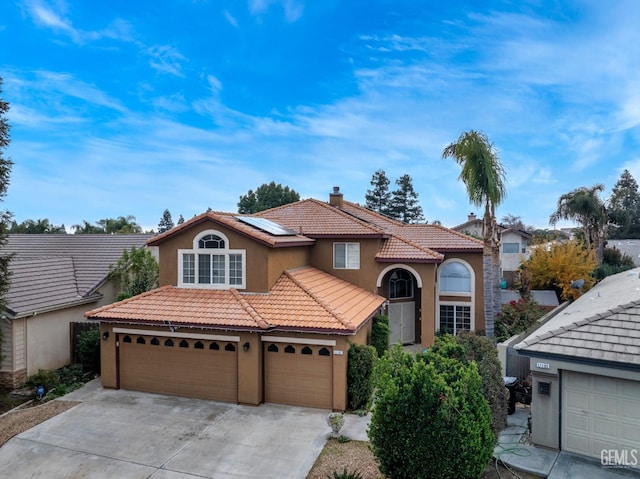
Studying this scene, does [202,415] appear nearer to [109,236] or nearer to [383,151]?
[109,236]

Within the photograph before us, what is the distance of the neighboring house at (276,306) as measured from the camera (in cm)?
1226

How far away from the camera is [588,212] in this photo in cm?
3164

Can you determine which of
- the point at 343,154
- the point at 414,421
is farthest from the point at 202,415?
the point at 343,154

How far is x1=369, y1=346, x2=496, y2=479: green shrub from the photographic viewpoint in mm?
6941

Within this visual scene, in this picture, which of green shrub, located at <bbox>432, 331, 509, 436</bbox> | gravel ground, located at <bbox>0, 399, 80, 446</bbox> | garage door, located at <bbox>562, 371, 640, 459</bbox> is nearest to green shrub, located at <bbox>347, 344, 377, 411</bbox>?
green shrub, located at <bbox>432, 331, 509, 436</bbox>

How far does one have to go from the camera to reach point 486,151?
17.3 meters

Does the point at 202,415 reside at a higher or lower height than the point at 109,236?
lower

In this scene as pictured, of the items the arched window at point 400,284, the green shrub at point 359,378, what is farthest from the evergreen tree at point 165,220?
the green shrub at point 359,378

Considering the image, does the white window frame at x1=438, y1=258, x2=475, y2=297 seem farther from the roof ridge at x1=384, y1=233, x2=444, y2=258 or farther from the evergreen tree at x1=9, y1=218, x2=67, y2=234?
the evergreen tree at x1=9, y1=218, x2=67, y2=234

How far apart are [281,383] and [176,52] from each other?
1508cm

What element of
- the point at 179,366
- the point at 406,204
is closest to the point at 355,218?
the point at 179,366

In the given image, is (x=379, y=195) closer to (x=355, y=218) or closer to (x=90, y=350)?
(x=355, y=218)

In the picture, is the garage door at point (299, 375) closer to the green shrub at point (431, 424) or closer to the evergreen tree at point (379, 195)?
the green shrub at point (431, 424)

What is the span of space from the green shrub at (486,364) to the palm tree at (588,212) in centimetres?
2664
